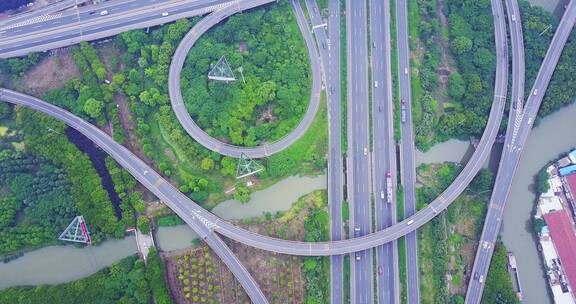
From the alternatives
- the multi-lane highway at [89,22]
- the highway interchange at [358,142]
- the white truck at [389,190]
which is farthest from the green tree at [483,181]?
the multi-lane highway at [89,22]

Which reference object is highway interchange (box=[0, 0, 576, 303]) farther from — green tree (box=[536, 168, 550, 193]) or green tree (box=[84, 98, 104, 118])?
green tree (box=[536, 168, 550, 193])

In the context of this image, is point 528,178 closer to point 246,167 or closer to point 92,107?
point 246,167

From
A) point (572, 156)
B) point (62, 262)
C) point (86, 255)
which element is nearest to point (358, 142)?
point (572, 156)

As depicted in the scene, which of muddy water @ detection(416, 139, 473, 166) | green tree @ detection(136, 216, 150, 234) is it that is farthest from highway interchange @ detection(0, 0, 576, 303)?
green tree @ detection(136, 216, 150, 234)

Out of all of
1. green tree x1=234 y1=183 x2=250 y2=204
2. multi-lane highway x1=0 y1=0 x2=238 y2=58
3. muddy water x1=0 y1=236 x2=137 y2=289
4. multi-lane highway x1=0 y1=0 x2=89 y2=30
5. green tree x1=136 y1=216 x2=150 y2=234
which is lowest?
muddy water x1=0 y1=236 x2=137 y2=289

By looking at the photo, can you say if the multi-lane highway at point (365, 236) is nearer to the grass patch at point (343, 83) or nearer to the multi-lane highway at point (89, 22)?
the grass patch at point (343, 83)

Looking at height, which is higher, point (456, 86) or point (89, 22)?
point (89, 22)
